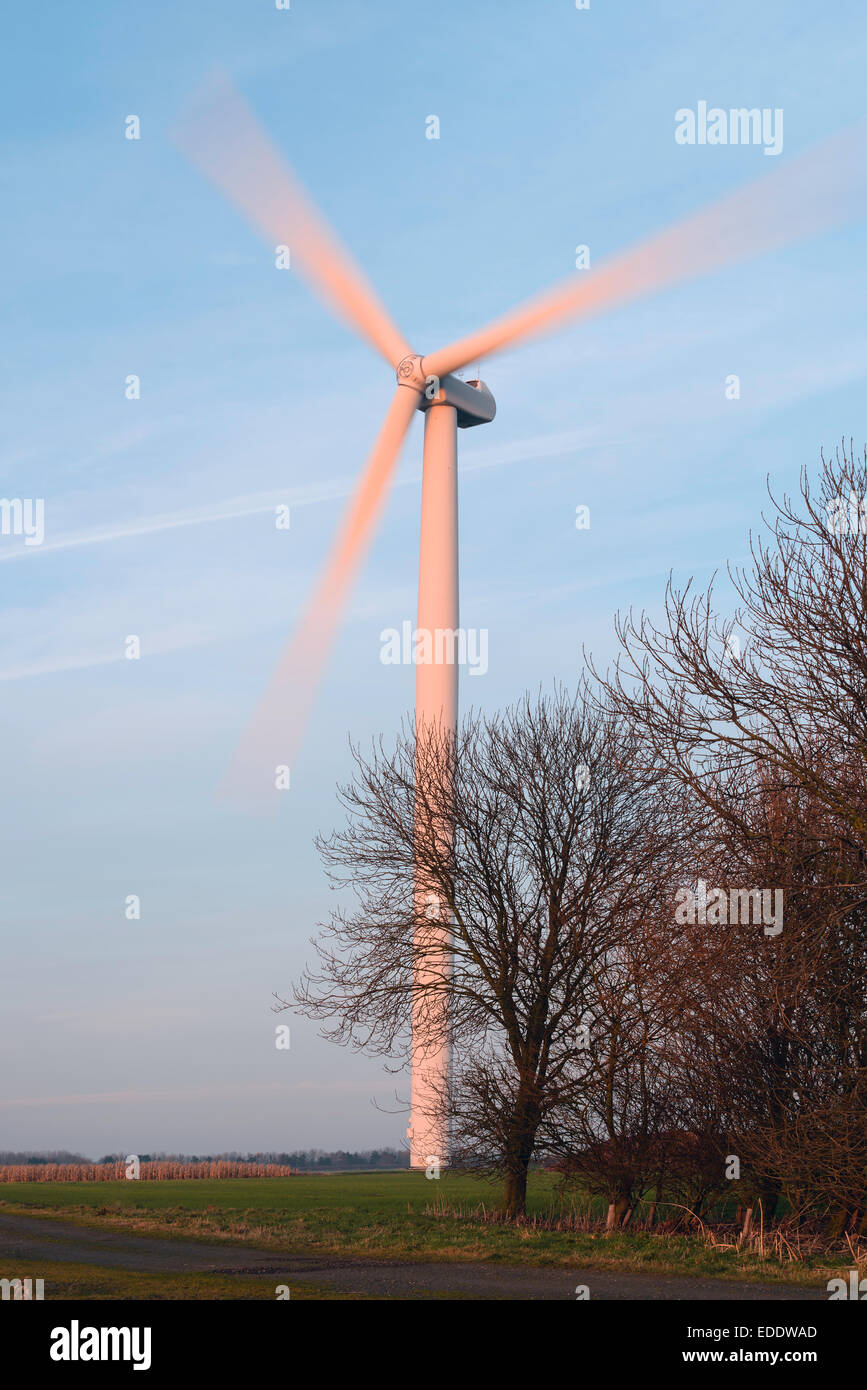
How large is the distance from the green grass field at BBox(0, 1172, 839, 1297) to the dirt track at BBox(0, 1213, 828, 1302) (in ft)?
2.93

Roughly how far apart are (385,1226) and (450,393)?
21446 mm

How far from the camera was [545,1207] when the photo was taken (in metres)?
27.6

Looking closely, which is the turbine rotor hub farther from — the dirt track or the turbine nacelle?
the dirt track

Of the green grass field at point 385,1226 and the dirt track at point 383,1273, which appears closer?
the dirt track at point 383,1273

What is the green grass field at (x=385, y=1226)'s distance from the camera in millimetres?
18562

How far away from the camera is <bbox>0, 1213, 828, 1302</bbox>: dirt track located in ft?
48.8

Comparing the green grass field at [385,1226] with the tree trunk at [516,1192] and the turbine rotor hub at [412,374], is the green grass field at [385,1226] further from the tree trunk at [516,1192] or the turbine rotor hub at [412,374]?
the turbine rotor hub at [412,374]

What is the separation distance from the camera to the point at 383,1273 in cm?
1669

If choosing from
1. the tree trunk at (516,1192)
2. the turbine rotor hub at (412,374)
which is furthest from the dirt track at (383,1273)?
the turbine rotor hub at (412,374)

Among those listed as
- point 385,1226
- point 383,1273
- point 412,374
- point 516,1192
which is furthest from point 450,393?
point 383,1273

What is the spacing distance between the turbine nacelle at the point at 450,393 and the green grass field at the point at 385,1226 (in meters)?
19.7

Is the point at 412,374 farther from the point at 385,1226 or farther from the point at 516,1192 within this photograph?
the point at 385,1226
